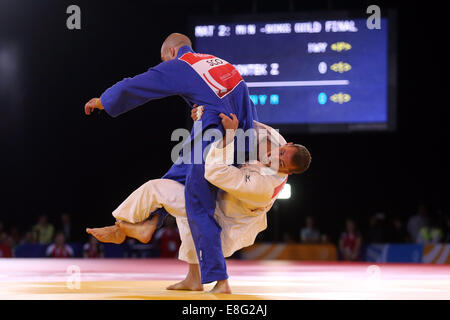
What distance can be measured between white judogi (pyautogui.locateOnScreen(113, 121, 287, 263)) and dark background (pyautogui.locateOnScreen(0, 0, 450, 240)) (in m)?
4.09

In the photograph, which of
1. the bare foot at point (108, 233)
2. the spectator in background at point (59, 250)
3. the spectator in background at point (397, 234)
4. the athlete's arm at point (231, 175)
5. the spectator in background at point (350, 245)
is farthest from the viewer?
the spectator in background at point (397, 234)

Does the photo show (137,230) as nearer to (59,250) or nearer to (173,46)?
(173,46)

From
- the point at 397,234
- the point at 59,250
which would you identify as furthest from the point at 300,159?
the point at 397,234

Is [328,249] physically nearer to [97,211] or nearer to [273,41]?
[273,41]

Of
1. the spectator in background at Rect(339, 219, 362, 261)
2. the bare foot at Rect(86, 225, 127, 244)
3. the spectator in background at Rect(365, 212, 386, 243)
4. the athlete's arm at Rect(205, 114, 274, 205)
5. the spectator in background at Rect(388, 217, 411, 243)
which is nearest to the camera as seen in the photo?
the athlete's arm at Rect(205, 114, 274, 205)

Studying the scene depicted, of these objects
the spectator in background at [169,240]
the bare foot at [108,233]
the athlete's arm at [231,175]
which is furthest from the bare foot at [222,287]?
the spectator in background at [169,240]

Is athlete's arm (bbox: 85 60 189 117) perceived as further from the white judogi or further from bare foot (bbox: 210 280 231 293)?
bare foot (bbox: 210 280 231 293)

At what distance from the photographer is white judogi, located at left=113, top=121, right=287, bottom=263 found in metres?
2.70

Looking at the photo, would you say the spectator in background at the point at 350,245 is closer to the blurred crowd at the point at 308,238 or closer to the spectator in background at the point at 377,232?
the blurred crowd at the point at 308,238

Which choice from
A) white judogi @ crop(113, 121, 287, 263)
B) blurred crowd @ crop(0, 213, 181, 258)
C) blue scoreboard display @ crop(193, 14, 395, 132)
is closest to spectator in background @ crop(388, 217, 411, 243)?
blue scoreboard display @ crop(193, 14, 395, 132)

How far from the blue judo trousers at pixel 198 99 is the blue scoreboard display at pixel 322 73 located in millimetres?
3453

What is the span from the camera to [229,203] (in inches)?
111

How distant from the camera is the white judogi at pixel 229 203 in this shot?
8.85ft
